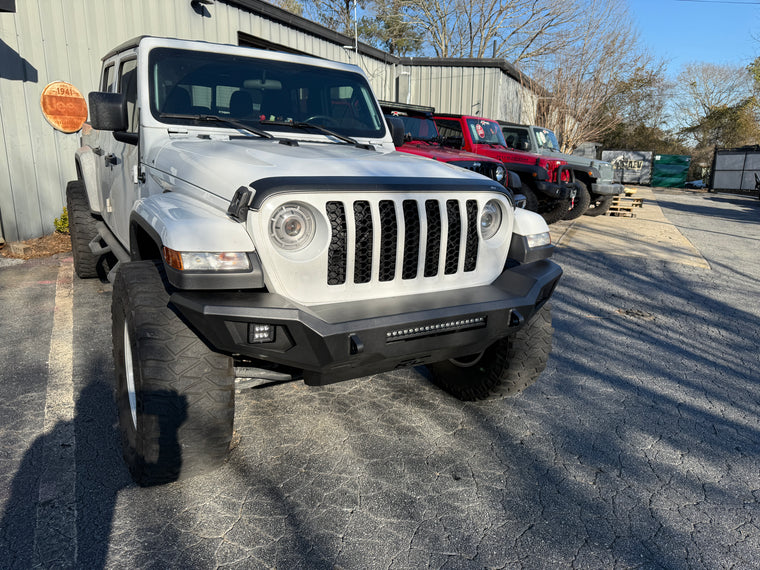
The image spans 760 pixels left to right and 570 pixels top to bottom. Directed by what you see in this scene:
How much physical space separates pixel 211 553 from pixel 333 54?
13.1m

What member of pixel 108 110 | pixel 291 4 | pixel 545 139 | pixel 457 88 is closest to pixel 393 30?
pixel 291 4

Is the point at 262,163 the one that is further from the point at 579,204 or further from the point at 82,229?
the point at 579,204

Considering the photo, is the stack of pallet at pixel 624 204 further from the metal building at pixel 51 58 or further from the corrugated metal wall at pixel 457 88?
the metal building at pixel 51 58

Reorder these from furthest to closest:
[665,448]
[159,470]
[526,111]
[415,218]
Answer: [526,111], [665,448], [415,218], [159,470]

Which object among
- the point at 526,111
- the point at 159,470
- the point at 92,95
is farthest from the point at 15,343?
the point at 526,111

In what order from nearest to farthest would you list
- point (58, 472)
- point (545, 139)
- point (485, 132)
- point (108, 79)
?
point (58, 472) < point (108, 79) < point (485, 132) < point (545, 139)

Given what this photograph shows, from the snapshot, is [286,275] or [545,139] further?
[545,139]

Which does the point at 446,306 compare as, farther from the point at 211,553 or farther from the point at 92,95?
the point at 92,95

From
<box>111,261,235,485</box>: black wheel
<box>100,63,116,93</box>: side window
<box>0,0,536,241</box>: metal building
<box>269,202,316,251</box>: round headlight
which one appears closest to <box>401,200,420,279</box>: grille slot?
<box>269,202,316,251</box>: round headlight

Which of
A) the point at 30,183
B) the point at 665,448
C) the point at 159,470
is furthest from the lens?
the point at 30,183

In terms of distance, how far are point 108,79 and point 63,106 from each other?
3.84m

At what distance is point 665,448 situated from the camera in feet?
9.90

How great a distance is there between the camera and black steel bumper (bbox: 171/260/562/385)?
6.87 ft

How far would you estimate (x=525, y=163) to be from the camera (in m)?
10.5
